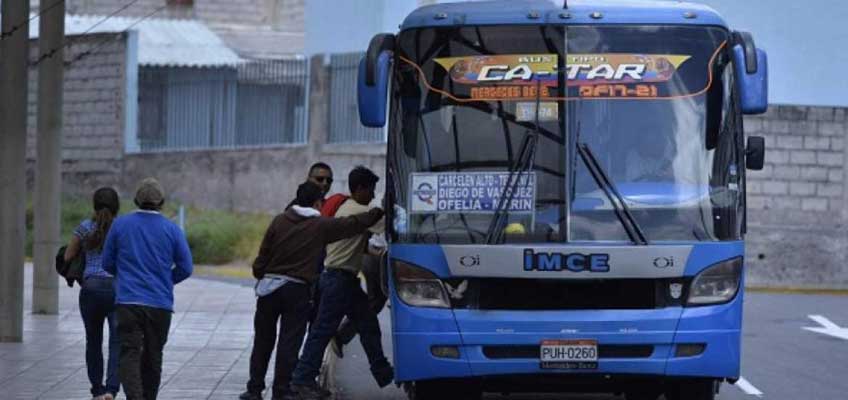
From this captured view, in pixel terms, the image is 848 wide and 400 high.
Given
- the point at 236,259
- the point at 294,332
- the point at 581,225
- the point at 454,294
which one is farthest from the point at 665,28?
the point at 236,259

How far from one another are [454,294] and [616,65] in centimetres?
192

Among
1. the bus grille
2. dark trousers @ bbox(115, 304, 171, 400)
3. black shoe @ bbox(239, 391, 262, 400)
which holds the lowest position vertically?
black shoe @ bbox(239, 391, 262, 400)

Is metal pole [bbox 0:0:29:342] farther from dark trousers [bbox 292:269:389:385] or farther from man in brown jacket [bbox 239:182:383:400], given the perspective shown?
man in brown jacket [bbox 239:182:383:400]

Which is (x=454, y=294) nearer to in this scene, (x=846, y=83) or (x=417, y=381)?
(x=417, y=381)

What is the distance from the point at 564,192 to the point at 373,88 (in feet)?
4.77

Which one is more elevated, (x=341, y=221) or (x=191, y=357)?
(x=341, y=221)

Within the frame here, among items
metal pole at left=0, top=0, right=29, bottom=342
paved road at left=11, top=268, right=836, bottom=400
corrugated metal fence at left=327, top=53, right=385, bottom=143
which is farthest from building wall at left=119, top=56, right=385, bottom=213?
metal pole at left=0, top=0, right=29, bottom=342

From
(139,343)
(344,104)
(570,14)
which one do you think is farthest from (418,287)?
(344,104)

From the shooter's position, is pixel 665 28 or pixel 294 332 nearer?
pixel 665 28

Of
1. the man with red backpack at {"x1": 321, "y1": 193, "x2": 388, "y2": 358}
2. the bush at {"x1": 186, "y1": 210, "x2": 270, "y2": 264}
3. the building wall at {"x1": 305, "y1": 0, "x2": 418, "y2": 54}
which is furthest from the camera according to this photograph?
the building wall at {"x1": 305, "y1": 0, "x2": 418, "y2": 54}

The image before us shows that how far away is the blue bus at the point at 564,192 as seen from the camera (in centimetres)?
1175

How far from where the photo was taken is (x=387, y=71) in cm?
1229

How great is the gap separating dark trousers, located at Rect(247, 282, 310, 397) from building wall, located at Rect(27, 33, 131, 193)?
2250cm

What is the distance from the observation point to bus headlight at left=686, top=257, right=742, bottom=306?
11789 mm
